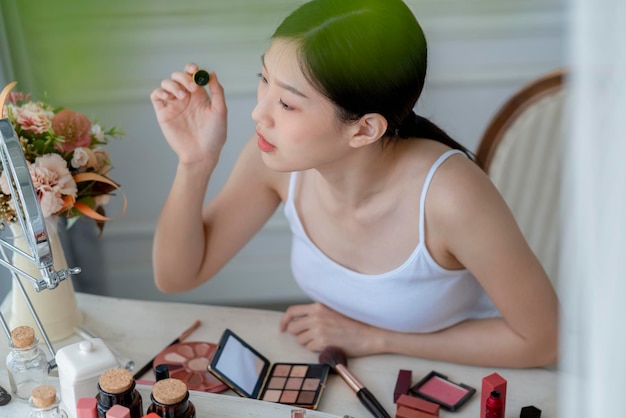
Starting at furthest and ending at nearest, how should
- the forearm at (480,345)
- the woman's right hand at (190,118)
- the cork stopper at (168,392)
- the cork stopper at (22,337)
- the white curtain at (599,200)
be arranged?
the woman's right hand at (190,118), the forearm at (480,345), the cork stopper at (22,337), the cork stopper at (168,392), the white curtain at (599,200)

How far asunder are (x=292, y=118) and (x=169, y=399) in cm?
38

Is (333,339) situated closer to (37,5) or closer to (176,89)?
(176,89)

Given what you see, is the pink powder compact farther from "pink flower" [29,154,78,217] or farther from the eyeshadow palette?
"pink flower" [29,154,78,217]

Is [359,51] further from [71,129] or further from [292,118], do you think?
[71,129]

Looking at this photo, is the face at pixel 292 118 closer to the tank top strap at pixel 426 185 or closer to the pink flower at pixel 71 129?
the tank top strap at pixel 426 185

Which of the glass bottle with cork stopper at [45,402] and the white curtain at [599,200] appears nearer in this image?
the white curtain at [599,200]

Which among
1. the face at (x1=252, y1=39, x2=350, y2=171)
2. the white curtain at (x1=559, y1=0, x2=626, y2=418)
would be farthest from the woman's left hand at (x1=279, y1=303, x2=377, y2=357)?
the white curtain at (x1=559, y1=0, x2=626, y2=418)

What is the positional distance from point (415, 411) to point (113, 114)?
1281mm

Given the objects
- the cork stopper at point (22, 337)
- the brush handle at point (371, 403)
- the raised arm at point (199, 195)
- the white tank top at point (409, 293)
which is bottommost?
the brush handle at point (371, 403)

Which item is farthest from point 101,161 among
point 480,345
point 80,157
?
point 480,345

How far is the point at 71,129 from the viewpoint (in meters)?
1.05

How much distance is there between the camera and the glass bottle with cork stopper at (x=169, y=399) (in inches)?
28.6

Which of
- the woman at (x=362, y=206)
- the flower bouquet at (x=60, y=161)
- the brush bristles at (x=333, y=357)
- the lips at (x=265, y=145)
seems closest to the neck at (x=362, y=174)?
the woman at (x=362, y=206)

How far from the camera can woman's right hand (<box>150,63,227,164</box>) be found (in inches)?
44.9
